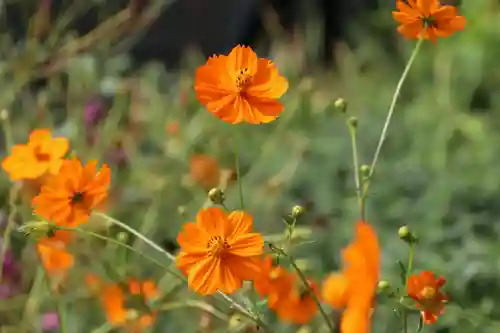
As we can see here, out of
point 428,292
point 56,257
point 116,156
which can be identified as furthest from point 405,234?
point 116,156

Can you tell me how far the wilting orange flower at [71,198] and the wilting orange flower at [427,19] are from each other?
23cm

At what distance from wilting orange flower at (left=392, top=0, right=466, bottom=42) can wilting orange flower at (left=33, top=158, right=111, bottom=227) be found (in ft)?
0.77

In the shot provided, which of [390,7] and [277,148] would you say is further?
[390,7]

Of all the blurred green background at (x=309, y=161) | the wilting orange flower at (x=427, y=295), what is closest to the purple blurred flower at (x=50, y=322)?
the blurred green background at (x=309, y=161)

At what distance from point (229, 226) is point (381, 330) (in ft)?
1.50

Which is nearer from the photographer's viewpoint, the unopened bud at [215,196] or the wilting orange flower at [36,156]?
the unopened bud at [215,196]

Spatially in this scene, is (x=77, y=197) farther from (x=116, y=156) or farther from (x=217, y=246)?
(x=116, y=156)

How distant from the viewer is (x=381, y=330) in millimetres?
919

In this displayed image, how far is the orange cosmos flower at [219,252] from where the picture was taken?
0.49 m

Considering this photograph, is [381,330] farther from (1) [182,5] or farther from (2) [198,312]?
(1) [182,5]

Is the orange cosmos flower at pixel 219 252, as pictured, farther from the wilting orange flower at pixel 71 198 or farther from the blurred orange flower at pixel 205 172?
the blurred orange flower at pixel 205 172

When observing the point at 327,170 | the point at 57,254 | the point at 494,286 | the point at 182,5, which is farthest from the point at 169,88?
the point at 57,254

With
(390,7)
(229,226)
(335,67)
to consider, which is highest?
(229,226)

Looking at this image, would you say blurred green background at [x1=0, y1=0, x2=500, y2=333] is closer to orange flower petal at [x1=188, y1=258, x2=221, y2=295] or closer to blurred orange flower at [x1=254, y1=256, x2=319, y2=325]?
blurred orange flower at [x1=254, y1=256, x2=319, y2=325]
